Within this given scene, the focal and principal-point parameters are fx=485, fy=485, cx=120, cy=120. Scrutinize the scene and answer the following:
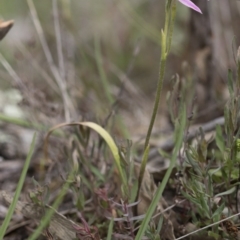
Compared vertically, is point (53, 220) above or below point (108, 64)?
above

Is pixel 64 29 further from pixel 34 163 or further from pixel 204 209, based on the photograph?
pixel 204 209

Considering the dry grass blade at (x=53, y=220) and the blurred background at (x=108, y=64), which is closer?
the dry grass blade at (x=53, y=220)

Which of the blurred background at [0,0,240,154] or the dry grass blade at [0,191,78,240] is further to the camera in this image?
the blurred background at [0,0,240,154]

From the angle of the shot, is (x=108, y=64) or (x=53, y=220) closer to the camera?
(x=53, y=220)

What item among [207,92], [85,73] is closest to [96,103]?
[85,73]
